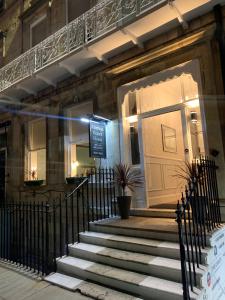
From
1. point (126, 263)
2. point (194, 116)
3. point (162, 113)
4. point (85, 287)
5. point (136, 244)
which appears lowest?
point (85, 287)

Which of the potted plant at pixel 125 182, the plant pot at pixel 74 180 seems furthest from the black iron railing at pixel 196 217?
the plant pot at pixel 74 180

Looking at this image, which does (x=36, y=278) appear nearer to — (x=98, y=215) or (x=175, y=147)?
(x=98, y=215)

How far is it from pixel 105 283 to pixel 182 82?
446 centimetres

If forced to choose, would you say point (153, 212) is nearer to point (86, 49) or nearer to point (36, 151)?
→ point (86, 49)

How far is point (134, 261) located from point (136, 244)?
0.37 meters

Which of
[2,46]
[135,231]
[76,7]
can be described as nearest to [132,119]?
[135,231]

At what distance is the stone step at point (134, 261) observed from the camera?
327cm

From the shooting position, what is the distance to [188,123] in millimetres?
5602

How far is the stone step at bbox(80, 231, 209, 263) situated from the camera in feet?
11.9

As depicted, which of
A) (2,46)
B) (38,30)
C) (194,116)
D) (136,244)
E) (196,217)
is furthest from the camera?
(2,46)

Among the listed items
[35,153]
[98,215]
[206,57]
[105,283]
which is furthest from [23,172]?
[206,57]

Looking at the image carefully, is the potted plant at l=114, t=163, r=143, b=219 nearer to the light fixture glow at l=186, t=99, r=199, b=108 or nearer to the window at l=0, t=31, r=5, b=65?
the light fixture glow at l=186, t=99, r=199, b=108

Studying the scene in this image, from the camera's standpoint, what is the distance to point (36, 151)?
8.96m

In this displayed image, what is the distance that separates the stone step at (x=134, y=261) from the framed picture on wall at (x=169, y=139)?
3669mm
